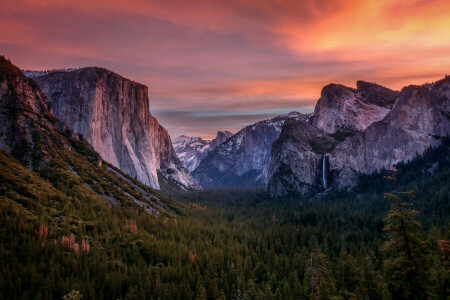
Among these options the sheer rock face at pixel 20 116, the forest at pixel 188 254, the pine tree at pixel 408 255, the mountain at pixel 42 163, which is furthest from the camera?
the sheer rock face at pixel 20 116

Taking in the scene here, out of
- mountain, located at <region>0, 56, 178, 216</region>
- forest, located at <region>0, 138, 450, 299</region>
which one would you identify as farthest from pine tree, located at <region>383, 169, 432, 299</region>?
mountain, located at <region>0, 56, 178, 216</region>

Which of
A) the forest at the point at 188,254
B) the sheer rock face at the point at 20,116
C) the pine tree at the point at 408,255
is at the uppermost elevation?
the sheer rock face at the point at 20,116

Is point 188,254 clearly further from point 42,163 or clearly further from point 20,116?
point 20,116

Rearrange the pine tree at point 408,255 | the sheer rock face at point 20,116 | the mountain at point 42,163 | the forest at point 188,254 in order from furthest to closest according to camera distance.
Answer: the sheer rock face at point 20,116, the mountain at point 42,163, the forest at point 188,254, the pine tree at point 408,255

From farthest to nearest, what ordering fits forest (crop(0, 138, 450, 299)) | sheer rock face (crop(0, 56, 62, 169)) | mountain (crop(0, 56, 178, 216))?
sheer rock face (crop(0, 56, 62, 169))
mountain (crop(0, 56, 178, 216))
forest (crop(0, 138, 450, 299))

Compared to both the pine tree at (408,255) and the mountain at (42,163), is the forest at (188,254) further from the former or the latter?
the mountain at (42,163)

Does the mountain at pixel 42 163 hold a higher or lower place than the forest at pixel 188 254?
higher

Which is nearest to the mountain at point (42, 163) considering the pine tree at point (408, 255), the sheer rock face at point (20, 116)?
the sheer rock face at point (20, 116)

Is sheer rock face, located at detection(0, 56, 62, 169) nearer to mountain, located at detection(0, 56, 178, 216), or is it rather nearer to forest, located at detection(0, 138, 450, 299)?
mountain, located at detection(0, 56, 178, 216)
